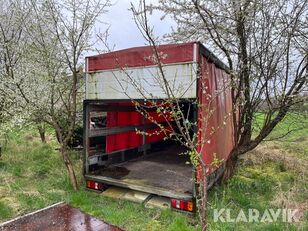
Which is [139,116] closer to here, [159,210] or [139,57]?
[139,57]

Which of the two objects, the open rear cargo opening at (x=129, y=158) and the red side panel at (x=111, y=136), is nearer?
the open rear cargo opening at (x=129, y=158)

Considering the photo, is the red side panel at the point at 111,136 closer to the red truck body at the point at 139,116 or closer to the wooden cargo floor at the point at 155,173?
the red truck body at the point at 139,116

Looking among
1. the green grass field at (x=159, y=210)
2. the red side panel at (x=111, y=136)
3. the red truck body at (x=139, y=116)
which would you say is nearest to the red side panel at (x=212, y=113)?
the red truck body at (x=139, y=116)

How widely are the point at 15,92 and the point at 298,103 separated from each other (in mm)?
5494

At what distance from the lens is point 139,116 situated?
713cm

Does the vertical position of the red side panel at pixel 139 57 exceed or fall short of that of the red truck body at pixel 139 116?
it exceeds it

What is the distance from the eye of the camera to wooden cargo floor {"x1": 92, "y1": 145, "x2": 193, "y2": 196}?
4914 mm

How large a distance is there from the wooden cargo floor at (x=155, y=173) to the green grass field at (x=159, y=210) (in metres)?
0.46

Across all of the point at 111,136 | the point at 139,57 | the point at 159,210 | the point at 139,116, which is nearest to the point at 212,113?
the point at 139,57

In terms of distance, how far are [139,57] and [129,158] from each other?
3175 millimetres

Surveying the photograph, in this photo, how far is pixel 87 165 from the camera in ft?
17.7

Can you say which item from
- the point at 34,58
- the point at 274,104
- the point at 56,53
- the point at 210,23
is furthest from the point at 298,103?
the point at 34,58

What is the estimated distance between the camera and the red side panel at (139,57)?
4.04 meters

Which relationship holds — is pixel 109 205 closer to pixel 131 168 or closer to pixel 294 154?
pixel 131 168
